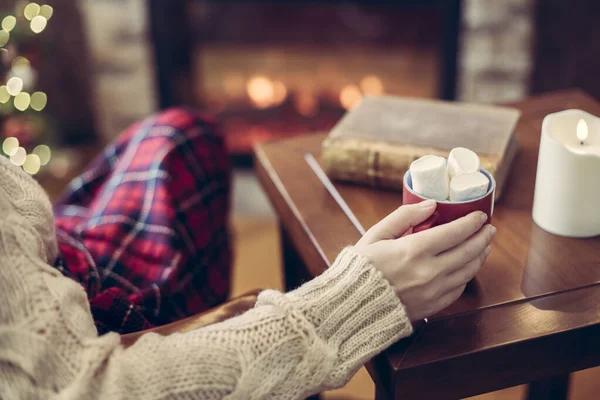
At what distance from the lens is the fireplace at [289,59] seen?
208 centimetres

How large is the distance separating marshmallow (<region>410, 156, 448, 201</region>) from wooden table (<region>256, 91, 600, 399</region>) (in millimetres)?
110

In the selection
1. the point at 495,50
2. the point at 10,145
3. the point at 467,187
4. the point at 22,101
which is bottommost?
the point at 10,145

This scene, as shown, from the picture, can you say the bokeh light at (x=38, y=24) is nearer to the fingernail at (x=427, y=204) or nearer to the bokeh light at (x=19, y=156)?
the bokeh light at (x=19, y=156)

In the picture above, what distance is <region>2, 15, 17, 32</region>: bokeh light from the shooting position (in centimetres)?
178

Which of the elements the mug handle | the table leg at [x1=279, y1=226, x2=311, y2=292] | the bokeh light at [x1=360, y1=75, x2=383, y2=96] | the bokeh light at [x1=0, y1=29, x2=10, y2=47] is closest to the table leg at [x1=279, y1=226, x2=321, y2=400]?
the table leg at [x1=279, y1=226, x2=311, y2=292]

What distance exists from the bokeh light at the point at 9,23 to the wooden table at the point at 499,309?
123cm

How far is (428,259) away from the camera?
667 millimetres

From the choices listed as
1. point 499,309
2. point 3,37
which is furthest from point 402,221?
point 3,37

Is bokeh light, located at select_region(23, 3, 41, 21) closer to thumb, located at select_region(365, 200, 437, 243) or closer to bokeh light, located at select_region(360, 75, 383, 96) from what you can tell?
bokeh light, located at select_region(360, 75, 383, 96)

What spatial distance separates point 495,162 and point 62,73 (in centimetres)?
189

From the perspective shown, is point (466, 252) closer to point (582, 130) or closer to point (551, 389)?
point (582, 130)

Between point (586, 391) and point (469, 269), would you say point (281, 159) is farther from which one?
point (586, 391)

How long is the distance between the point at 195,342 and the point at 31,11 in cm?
158

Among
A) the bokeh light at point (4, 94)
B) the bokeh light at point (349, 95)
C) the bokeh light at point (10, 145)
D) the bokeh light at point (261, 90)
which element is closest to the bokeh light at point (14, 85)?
the bokeh light at point (4, 94)
